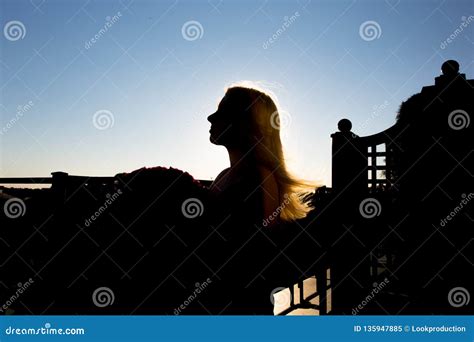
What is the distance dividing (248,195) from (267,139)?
446mm

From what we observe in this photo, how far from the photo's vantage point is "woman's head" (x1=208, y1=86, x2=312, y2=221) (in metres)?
1.85

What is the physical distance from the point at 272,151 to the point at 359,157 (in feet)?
6.30

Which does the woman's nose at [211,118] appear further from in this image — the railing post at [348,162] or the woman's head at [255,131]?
the railing post at [348,162]

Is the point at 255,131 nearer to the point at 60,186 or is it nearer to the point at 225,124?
the point at 225,124

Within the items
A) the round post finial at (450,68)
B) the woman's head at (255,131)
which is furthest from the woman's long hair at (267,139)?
the round post finial at (450,68)

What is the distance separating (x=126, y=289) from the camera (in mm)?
1426

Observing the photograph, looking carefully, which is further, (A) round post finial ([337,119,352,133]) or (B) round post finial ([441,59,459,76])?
(A) round post finial ([337,119,352,133])

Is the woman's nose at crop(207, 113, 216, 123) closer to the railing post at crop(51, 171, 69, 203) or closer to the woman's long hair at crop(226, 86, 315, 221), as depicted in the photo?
the woman's long hair at crop(226, 86, 315, 221)

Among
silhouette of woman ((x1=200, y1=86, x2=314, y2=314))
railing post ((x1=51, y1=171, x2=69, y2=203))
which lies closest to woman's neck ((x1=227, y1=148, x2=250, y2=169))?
silhouette of woman ((x1=200, y1=86, x2=314, y2=314))

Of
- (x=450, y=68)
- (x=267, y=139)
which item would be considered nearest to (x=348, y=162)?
(x=450, y=68)

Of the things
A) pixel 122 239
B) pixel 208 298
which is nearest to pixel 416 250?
pixel 208 298

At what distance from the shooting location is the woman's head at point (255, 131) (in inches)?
72.8

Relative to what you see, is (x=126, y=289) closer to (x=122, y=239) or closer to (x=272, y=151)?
(x=122, y=239)

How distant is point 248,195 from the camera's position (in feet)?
5.35
